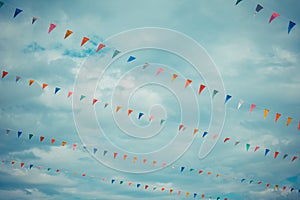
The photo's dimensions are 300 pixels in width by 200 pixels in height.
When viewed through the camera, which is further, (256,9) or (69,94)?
(69,94)

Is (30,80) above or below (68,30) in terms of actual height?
below

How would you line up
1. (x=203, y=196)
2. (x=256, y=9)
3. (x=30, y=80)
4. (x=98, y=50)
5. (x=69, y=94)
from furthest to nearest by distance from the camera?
(x=203, y=196) → (x=69, y=94) → (x=30, y=80) → (x=98, y=50) → (x=256, y=9)

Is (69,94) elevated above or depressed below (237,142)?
Result: above

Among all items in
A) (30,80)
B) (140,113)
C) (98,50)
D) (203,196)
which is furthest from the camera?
A: (203,196)

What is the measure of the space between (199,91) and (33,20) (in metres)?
14.0

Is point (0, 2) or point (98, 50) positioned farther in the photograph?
point (98, 50)

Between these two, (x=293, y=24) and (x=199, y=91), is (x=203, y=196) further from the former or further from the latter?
(x=293, y=24)

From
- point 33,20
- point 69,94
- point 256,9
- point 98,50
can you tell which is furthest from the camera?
point 69,94

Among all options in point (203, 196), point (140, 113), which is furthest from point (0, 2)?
point (203, 196)

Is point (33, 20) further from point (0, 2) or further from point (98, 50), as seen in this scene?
point (98, 50)

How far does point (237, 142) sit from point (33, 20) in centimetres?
2144

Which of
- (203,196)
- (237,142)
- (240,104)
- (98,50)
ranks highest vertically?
(98,50)

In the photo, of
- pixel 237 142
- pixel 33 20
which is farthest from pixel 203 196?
pixel 33 20

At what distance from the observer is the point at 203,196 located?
131 ft
